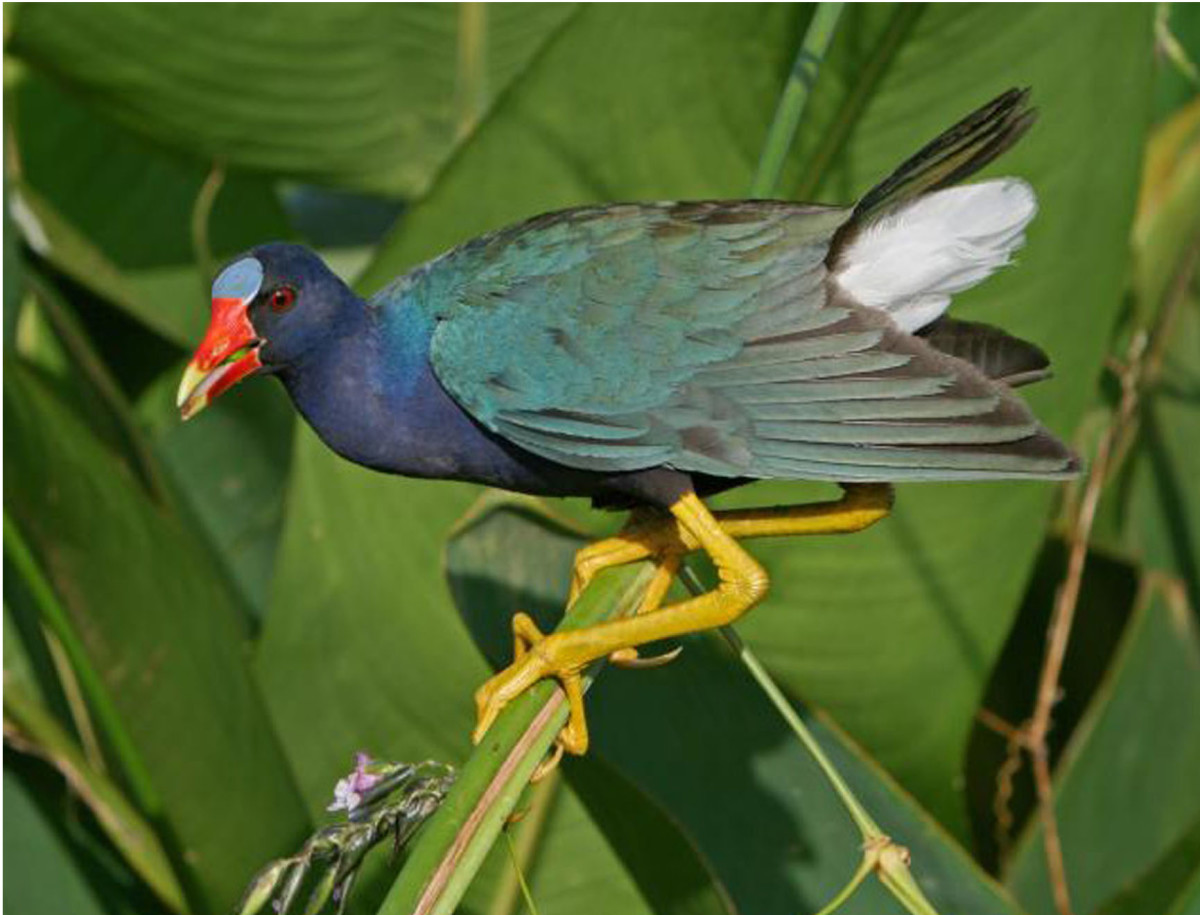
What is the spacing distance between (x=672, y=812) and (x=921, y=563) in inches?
17.2

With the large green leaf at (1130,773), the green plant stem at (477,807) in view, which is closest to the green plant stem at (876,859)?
the green plant stem at (477,807)

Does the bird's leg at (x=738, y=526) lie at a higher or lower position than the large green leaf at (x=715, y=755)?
higher

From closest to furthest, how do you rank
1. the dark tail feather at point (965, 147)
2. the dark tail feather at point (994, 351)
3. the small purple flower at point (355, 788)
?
the small purple flower at point (355, 788) < the dark tail feather at point (965, 147) < the dark tail feather at point (994, 351)

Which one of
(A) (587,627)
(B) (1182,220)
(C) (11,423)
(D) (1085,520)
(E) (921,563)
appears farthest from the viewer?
(B) (1182,220)

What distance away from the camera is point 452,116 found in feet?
8.34

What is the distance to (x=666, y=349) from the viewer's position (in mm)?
1704

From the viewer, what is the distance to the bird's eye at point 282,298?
1.75 meters

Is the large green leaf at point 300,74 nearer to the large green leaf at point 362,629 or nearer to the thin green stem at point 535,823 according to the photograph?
the large green leaf at point 362,629

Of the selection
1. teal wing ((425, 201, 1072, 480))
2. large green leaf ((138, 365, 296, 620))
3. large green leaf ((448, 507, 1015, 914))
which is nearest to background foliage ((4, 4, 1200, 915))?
large green leaf ((448, 507, 1015, 914))

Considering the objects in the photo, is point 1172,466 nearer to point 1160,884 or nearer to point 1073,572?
point 1073,572

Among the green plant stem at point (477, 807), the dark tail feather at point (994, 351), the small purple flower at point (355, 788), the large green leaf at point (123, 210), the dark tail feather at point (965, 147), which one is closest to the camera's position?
the green plant stem at point (477, 807)

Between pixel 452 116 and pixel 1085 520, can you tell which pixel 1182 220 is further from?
pixel 452 116

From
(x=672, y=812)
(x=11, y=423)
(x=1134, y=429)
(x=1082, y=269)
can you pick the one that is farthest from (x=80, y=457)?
(x=1134, y=429)

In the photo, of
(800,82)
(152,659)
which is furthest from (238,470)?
(800,82)
